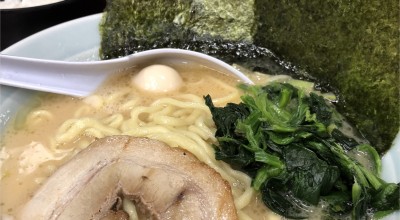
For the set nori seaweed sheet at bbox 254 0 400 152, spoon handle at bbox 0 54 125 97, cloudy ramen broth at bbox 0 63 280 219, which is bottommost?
cloudy ramen broth at bbox 0 63 280 219

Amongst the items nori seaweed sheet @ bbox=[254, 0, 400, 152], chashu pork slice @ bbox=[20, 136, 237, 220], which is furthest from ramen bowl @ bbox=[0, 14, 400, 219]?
chashu pork slice @ bbox=[20, 136, 237, 220]

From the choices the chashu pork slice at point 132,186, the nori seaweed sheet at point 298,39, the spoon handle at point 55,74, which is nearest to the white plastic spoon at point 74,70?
the spoon handle at point 55,74

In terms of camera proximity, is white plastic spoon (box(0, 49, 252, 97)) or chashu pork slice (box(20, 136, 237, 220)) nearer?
chashu pork slice (box(20, 136, 237, 220))

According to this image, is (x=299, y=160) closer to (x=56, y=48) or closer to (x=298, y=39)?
(x=298, y=39)

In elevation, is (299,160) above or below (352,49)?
below

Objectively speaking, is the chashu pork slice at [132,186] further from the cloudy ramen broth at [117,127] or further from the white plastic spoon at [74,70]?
the white plastic spoon at [74,70]

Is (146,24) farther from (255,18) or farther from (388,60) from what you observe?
(388,60)

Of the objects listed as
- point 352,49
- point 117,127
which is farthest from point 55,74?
point 352,49

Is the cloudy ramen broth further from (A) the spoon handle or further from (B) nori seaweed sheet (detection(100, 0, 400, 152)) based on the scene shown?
(B) nori seaweed sheet (detection(100, 0, 400, 152))
